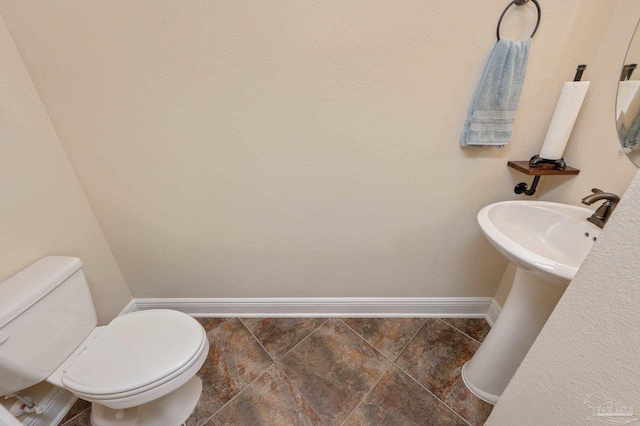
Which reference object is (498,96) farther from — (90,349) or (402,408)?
(90,349)

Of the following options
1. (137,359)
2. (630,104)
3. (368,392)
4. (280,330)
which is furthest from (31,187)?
(630,104)

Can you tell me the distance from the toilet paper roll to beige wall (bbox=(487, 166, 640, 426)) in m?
0.79

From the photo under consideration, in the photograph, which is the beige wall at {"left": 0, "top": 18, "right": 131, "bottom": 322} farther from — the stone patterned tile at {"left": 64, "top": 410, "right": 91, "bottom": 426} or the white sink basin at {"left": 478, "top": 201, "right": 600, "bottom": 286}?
the white sink basin at {"left": 478, "top": 201, "right": 600, "bottom": 286}

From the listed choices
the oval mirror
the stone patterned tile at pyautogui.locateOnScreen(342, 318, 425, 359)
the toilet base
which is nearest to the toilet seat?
the toilet base

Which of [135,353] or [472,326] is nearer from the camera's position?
[135,353]

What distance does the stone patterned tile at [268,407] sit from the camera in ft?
3.60

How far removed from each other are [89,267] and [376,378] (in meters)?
1.56

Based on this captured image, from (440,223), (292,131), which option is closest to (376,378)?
(440,223)

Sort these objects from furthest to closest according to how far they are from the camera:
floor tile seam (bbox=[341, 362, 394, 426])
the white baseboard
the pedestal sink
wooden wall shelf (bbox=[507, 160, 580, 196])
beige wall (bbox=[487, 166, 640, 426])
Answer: the white baseboard → floor tile seam (bbox=[341, 362, 394, 426]) → wooden wall shelf (bbox=[507, 160, 580, 196]) → the pedestal sink → beige wall (bbox=[487, 166, 640, 426])

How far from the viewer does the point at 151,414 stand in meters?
1.07

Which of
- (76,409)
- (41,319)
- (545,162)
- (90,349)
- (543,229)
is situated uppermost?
(545,162)

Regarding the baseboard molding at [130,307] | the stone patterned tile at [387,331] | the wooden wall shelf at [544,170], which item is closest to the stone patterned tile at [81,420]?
the baseboard molding at [130,307]

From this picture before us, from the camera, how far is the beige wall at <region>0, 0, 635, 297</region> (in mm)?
901

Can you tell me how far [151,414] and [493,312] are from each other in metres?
1.82
